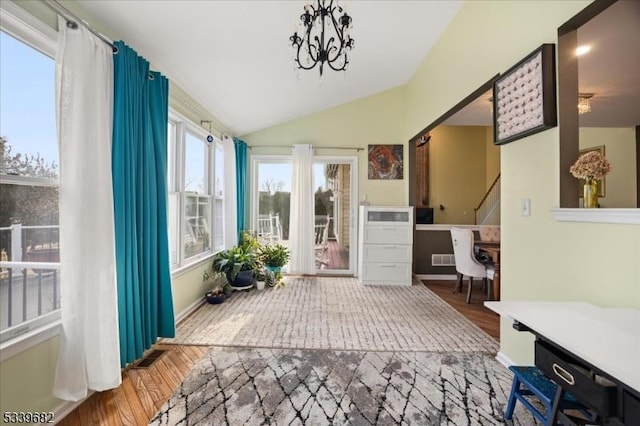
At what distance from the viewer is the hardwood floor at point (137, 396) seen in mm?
1600

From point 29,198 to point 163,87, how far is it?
1.38m

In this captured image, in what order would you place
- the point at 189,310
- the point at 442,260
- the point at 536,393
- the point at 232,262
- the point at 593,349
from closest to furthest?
the point at 593,349 → the point at 536,393 → the point at 189,310 → the point at 232,262 → the point at 442,260

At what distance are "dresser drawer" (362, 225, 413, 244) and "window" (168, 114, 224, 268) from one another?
2.26 meters

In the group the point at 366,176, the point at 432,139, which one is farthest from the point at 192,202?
the point at 432,139

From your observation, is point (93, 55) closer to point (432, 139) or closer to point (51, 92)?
point (51, 92)

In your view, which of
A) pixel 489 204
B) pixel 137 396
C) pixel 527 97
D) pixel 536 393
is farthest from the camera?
pixel 489 204

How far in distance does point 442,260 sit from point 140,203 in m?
4.55

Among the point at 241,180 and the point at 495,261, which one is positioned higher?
the point at 241,180

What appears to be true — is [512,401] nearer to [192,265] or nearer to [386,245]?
[386,245]

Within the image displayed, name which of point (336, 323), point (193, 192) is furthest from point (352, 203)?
point (193, 192)

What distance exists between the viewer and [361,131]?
4.97m

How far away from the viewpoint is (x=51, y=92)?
1.67 meters

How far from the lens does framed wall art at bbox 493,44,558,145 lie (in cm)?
173

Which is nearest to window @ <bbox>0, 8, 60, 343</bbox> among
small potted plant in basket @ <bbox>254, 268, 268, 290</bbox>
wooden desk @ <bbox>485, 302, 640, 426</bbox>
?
wooden desk @ <bbox>485, 302, 640, 426</bbox>
